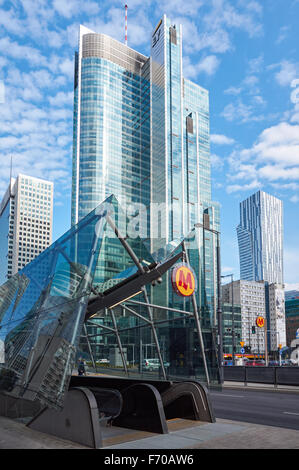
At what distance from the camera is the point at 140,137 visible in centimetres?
14038

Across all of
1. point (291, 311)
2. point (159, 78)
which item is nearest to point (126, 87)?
point (159, 78)

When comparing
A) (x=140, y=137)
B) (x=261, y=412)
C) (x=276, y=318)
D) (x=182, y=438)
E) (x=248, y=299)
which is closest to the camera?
(x=182, y=438)

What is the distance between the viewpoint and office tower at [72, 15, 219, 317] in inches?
4838

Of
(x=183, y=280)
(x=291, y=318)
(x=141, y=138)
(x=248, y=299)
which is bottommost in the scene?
(x=291, y=318)

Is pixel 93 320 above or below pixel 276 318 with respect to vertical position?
above

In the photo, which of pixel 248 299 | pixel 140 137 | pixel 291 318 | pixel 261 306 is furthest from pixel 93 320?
pixel 291 318

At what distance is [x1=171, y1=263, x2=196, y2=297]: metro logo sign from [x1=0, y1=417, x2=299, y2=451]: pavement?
508 cm

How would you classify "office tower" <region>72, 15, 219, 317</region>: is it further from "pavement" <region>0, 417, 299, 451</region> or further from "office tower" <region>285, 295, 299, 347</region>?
"pavement" <region>0, 417, 299, 451</region>

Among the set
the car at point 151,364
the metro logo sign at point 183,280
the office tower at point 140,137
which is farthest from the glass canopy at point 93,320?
the office tower at point 140,137

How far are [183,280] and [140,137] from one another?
131 m

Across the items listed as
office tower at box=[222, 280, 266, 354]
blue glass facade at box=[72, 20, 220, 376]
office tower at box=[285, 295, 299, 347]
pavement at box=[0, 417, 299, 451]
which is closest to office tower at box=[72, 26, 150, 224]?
blue glass facade at box=[72, 20, 220, 376]

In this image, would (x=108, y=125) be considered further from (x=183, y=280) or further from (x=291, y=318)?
(x=183, y=280)

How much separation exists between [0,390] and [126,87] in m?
139

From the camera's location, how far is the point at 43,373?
8.77m
